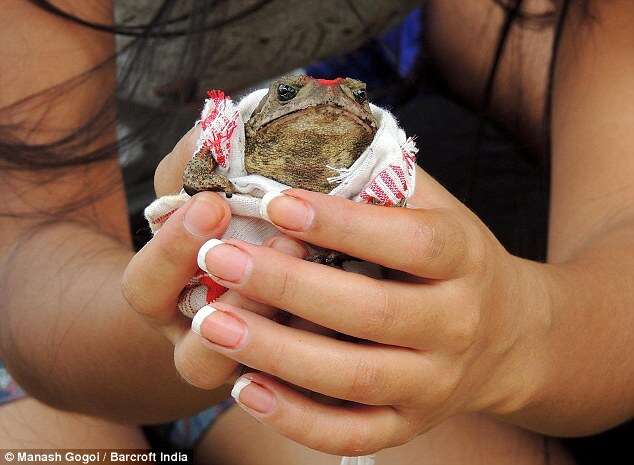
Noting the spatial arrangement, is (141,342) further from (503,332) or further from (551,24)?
(551,24)

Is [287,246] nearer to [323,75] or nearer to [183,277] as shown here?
[183,277]

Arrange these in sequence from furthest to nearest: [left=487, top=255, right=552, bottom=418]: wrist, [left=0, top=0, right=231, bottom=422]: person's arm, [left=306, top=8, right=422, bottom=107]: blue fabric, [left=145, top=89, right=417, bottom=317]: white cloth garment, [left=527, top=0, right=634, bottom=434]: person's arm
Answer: [left=306, top=8, right=422, bottom=107]: blue fabric → [left=0, top=0, right=231, bottom=422]: person's arm → [left=527, top=0, right=634, bottom=434]: person's arm → [left=487, top=255, right=552, bottom=418]: wrist → [left=145, top=89, right=417, bottom=317]: white cloth garment

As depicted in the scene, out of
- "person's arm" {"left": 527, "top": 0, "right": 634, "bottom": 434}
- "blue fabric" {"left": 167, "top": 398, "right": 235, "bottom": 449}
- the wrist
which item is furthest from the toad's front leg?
"blue fabric" {"left": 167, "top": 398, "right": 235, "bottom": 449}

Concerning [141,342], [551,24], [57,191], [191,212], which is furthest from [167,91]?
[191,212]

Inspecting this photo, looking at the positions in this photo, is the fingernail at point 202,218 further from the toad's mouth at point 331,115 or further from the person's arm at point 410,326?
the toad's mouth at point 331,115

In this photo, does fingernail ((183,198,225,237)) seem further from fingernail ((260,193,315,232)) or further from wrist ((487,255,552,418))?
wrist ((487,255,552,418))

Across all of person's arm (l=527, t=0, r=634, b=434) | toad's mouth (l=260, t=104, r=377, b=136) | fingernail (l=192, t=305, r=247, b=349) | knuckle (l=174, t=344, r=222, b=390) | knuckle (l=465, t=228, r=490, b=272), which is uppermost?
toad's mouth (l=260, t=104, r=377, b=136)
